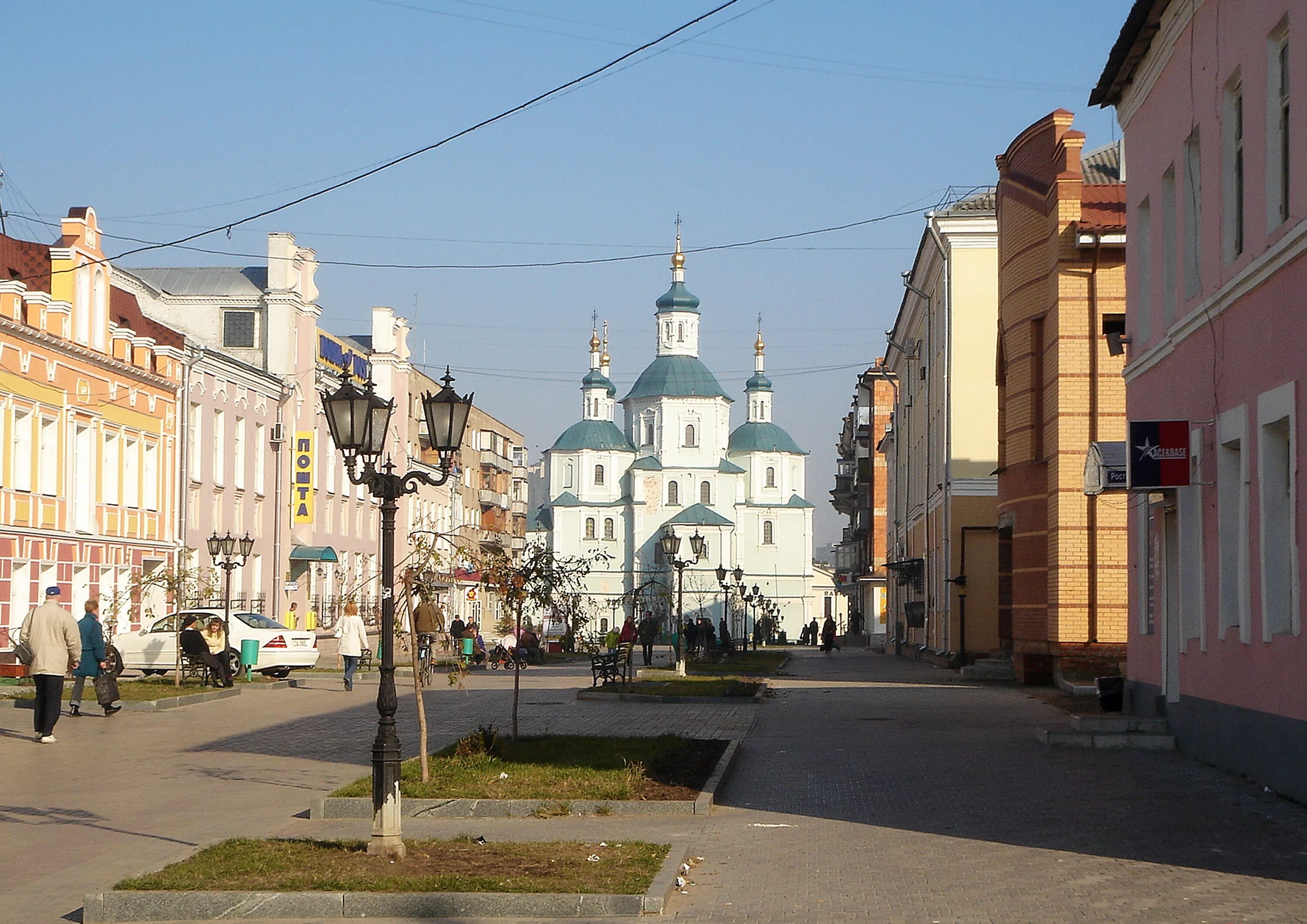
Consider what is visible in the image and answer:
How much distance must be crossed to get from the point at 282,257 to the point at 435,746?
1539 inches

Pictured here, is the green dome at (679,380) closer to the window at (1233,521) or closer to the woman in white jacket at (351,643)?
the woman in white jacket at (351,643)

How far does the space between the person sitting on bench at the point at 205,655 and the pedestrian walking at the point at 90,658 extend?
16.3 ft

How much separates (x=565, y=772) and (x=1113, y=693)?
27.3ft

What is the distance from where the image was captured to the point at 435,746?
18.0 metres

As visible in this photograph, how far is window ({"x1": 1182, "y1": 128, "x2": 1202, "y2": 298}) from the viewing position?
15172 mm

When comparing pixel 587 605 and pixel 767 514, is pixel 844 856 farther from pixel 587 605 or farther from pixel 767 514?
pixel 767 514

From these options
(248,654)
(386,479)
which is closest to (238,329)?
(248,654)

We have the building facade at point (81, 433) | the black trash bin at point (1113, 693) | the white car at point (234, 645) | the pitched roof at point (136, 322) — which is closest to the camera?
the black trash bin at point (1113, 693)

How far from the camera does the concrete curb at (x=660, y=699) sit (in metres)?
26.2

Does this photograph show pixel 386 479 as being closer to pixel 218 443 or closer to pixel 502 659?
pixel 502 659

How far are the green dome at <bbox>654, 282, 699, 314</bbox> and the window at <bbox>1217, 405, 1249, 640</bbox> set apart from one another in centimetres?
12321

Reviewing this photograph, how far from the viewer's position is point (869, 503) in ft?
293

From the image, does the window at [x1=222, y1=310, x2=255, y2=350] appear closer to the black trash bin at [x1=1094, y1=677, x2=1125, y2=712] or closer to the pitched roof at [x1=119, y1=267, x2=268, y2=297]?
the pitched roof at [x1=119, y1=267, x2=268, y2=297]

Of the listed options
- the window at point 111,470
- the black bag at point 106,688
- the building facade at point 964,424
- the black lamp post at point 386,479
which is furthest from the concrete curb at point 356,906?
the window at point 111,470
